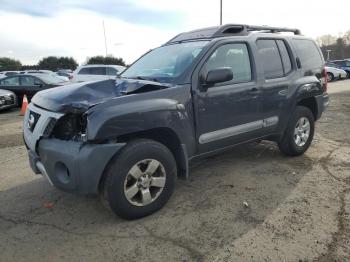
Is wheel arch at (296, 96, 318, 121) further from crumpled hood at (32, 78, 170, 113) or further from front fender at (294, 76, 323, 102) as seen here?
crumpled hood at (32, 78, 170, 113)

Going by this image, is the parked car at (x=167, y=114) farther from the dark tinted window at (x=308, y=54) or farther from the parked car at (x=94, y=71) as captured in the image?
the parked car at (x=94, y=71)

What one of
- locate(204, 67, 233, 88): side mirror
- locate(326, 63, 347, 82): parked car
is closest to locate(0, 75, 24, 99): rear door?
locate(204, 67, 233, 88): side mirror

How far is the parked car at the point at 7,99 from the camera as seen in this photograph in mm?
13039

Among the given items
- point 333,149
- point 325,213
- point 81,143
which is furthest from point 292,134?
point 81,143

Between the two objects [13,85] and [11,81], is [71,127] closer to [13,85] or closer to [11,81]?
[13,85]

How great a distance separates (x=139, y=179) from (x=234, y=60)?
199 centimetres

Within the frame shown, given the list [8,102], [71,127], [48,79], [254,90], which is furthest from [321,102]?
[48,79]

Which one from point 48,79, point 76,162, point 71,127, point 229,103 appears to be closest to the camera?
point 76,162

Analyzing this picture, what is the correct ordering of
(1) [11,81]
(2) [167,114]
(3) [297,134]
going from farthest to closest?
(1) [11,81] → (3) [297,134] → (2) [167,114]

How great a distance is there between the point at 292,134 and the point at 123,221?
9.87 feet

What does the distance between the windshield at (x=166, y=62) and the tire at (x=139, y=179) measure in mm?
959

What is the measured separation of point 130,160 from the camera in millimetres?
3676

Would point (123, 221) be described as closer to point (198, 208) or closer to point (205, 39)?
point (198, 208)

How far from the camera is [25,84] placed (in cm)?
1462
